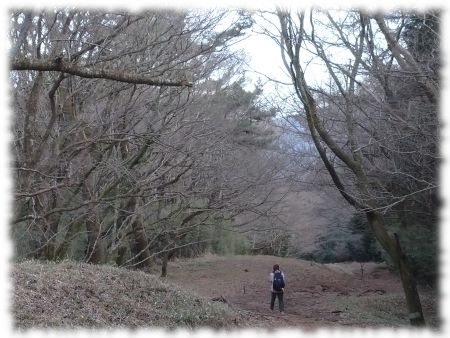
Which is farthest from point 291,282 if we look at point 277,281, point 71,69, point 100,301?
point 71,69

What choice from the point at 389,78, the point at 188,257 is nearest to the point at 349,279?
the point at 188,257

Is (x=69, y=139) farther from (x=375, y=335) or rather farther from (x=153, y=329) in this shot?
(x=375, y=335)

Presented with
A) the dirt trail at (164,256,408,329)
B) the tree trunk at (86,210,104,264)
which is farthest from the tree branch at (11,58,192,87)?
the dirt trail at (164,256,408,329)

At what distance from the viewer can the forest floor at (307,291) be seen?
575 inches

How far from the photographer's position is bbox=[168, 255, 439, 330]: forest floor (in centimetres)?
1460

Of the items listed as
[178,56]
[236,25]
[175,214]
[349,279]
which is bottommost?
[349,279]

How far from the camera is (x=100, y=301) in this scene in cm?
927

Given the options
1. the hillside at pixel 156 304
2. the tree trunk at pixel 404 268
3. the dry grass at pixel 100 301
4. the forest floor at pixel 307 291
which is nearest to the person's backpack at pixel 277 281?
the forest floor at pixel 307 291

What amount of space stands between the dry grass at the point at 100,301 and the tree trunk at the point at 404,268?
4.74 m

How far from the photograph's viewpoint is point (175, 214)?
19797 millimetres

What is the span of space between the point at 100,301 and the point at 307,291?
16515mm

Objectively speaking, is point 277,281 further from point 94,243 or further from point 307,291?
point 307,291

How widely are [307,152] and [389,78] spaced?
18.4ft

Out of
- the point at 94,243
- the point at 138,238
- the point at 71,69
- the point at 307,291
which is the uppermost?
the point at 71,69
